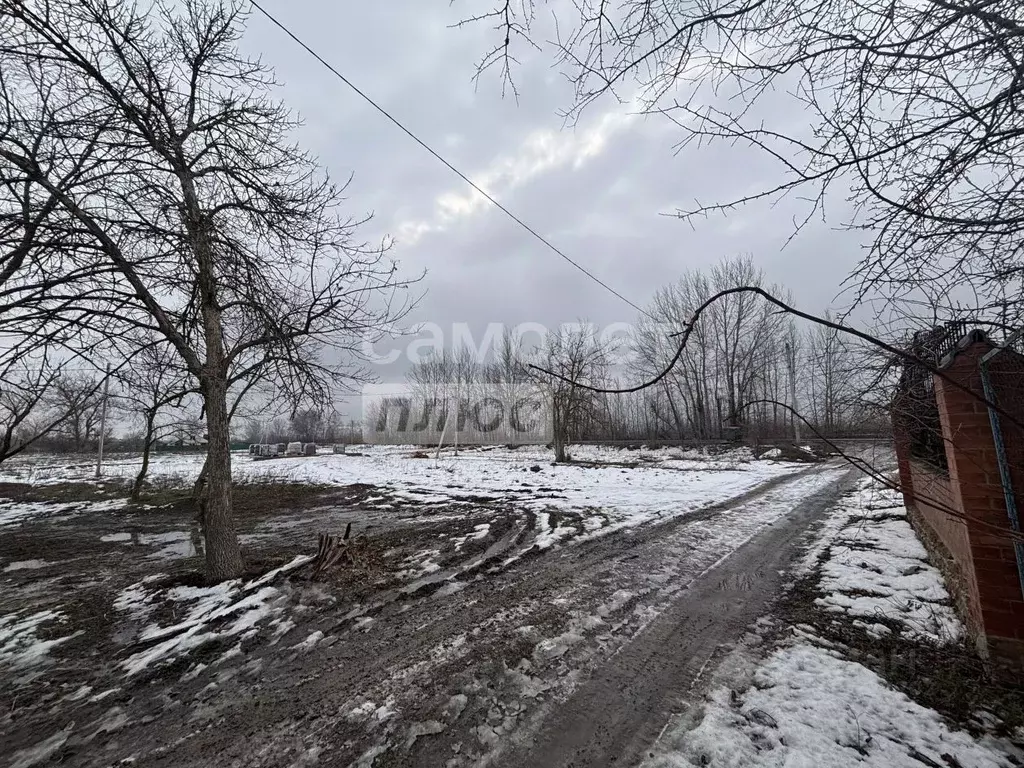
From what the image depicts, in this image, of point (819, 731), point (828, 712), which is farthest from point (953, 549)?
point (819, 731)

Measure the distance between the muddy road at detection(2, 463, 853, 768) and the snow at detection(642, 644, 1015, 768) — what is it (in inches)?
9.7

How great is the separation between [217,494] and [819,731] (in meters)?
5.62

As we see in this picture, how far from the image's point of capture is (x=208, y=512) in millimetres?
4938

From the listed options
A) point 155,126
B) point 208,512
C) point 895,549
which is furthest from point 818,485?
point 155,126

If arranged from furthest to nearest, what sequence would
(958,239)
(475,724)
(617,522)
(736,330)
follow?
1. (736,330)
2. (617,522)
3. (475,724)
4. (958,239)

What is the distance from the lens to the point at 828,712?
2441 mm

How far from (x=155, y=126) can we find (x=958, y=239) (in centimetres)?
612

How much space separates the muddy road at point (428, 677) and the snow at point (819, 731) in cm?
25

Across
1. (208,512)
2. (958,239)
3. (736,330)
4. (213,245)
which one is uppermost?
(736,330)

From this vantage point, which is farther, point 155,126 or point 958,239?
point 155,126

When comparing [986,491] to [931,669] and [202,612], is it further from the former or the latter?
[202,612]

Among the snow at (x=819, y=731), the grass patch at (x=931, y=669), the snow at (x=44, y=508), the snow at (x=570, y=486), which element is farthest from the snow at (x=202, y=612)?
the snow at (x=44, y=508)

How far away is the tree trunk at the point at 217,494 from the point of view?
195 inches

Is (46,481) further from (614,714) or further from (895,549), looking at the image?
(895,549)
